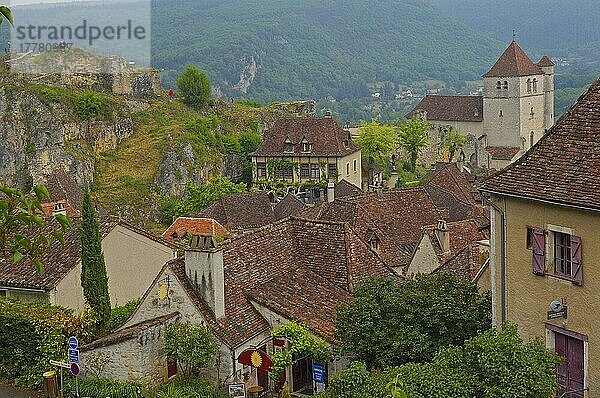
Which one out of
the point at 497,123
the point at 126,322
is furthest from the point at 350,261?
the point at 497,123

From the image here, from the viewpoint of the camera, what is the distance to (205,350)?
2284cm

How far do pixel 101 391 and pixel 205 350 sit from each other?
109 inches

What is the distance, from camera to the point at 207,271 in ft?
77.2

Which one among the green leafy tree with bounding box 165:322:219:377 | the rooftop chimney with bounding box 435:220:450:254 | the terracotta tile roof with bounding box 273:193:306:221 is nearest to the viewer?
the green leafy tree with bounding box 165:322:219:377

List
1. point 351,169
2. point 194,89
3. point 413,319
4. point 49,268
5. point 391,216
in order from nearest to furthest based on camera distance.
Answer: point 413,319, point 49,268, point 391,216, point 351,169, point 194,89

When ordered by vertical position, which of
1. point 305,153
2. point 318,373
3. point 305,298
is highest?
point 305,153

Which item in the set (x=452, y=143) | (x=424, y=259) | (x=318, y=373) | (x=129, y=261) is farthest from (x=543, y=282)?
(x=452, y=143)

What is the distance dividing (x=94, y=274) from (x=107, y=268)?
3.46m

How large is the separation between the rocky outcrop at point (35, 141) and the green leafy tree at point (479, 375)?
176 ft

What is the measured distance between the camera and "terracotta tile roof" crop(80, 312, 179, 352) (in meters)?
23.1

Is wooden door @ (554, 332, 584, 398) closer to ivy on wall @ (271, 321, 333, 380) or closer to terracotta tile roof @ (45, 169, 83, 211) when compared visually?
ivy on wall @ (271, 321, 333, 380)

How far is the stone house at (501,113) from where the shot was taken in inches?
4075

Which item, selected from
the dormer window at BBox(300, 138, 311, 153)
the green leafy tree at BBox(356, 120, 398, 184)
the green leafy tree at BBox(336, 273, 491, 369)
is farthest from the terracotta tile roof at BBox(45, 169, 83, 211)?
the green leafy tree at BBox(356, 120, 398, 184)

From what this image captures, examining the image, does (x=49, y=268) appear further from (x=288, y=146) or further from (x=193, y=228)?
(x=288, y=146)
